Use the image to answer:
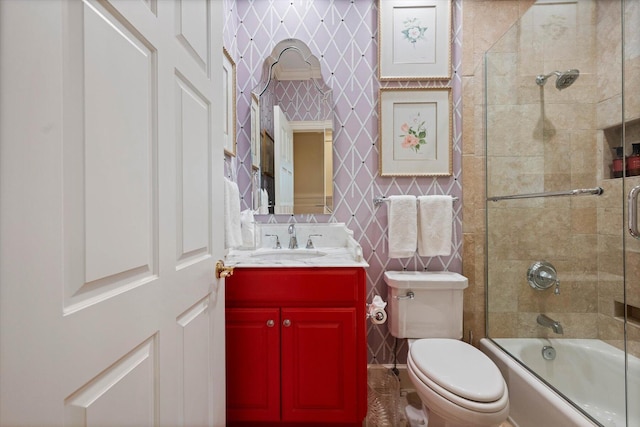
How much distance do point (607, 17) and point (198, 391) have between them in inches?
85.9

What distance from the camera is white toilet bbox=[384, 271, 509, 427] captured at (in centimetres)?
106

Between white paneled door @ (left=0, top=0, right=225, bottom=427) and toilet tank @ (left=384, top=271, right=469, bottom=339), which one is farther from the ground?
white paneled door @ (left=0, top=0, right=225, bottom=427)

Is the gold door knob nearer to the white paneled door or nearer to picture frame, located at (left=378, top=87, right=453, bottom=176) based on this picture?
the white paneled door

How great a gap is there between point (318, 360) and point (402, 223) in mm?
896

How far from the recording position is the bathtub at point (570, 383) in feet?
3.84

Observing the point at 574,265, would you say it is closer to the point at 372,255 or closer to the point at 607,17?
the point at 372,255

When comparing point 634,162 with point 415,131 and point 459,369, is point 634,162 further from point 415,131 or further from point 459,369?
point 459,369

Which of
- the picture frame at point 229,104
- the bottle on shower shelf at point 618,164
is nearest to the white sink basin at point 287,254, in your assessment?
the picture frame at point 229,104

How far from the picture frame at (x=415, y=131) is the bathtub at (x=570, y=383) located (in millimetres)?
1084

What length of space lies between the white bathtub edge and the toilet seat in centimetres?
29

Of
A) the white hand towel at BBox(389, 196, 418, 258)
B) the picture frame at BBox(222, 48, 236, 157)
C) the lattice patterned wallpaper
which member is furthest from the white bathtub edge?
the picture frame at BBox(222, 48, 236, 157)

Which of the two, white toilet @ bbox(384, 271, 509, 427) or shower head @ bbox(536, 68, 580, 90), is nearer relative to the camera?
white toilet @ bbox(384, 271, 509, 427)

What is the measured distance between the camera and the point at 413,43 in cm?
186

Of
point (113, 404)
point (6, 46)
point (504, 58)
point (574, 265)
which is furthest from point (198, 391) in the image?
point (504, 58)
